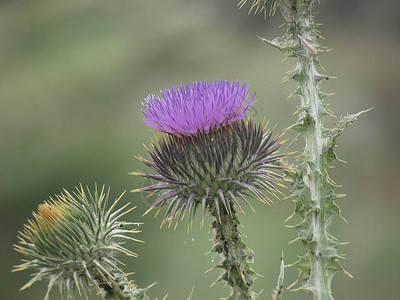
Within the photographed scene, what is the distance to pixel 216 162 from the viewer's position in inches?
98.7

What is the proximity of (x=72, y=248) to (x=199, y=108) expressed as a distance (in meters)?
0.97

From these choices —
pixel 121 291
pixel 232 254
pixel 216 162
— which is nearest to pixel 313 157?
pixel 216 162

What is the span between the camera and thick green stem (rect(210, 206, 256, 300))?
99.3 inches

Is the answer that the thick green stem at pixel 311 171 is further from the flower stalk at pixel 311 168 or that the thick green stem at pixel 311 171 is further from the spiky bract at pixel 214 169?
the spiky bract at pixel 214 169

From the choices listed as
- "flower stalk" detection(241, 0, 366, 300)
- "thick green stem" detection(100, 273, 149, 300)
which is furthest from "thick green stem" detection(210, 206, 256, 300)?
"thick green stem" detection(100, 273, 149, 300)

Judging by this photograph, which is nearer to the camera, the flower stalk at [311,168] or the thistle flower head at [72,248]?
the thistle flower head at [72,248]

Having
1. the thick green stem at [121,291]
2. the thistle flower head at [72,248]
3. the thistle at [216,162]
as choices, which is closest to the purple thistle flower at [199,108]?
the thistle at [216,162]

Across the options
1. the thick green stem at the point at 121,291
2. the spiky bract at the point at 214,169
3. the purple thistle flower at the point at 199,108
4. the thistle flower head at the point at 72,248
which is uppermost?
the purple thistle flower at the point at 199,108

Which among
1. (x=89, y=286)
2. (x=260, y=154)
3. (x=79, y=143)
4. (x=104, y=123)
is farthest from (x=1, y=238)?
(x=260, y=154)

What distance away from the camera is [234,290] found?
2.54 metres

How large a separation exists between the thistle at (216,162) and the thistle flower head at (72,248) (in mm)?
337

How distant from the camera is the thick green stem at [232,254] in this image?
2.52 meters

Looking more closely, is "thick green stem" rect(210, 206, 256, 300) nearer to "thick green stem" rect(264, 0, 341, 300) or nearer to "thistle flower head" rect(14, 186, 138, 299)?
"thick green stem" rect(264, 0, 341, 300)

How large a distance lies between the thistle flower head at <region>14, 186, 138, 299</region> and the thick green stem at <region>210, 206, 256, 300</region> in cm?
45
